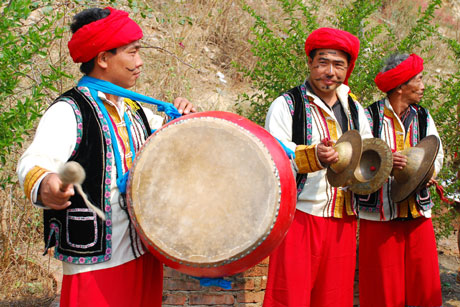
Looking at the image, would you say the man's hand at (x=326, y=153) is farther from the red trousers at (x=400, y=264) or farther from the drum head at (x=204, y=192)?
the red trousers at (x=400, y=264)

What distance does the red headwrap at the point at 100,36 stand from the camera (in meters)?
2.11

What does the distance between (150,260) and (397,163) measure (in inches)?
66.5

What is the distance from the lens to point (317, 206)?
2.81 m

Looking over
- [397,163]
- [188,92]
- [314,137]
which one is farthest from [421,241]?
[188,92]

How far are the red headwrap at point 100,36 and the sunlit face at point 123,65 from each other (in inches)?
1.8

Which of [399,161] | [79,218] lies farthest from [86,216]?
[399,161]

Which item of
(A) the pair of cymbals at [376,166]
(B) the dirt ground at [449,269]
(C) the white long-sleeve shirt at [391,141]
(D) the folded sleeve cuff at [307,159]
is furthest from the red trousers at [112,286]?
(B) the dirt ground at [449,269]

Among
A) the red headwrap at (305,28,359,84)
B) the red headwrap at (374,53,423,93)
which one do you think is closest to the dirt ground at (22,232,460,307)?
the red headwrap at (374,53,423,93)

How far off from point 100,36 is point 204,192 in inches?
32.5

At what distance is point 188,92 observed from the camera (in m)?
6.30

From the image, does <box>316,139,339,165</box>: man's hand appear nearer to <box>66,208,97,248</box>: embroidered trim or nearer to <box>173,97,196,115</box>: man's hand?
<box>173,97,196,115</box>: man's hand

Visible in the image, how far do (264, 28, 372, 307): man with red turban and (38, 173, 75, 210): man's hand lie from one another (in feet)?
4.58

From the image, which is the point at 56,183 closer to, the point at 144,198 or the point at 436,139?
the point at 144,198

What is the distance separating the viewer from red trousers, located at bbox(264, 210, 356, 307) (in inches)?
109
